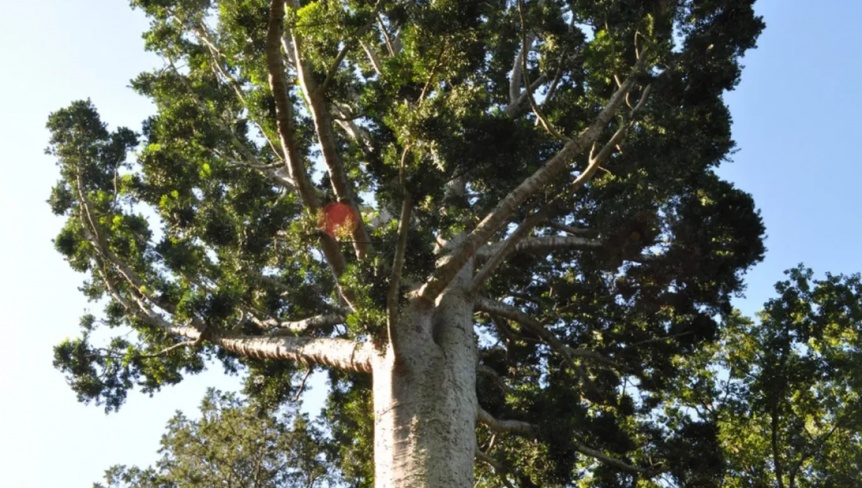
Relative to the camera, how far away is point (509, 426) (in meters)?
8.38

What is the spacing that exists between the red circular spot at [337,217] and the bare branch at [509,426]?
250 centimetres

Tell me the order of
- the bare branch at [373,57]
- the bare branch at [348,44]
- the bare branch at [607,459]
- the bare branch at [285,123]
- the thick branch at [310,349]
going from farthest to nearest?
the bare branch at [373,57], the bare branch at [607,459], the thick branch at [310,349], the bare branch at [348,44], the bare branch at [285,123]

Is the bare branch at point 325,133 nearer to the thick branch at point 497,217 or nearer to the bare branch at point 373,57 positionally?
the thick branch at point 497,217

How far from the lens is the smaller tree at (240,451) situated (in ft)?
48.2

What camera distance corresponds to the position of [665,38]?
871 cm

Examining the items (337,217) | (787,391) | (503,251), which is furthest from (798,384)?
(337,217)

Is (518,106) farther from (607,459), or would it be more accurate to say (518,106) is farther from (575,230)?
(607,459)

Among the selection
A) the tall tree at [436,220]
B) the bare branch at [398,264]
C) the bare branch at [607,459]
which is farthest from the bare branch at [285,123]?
the bare branch at [607,459]

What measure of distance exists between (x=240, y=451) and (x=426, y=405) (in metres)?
9.35

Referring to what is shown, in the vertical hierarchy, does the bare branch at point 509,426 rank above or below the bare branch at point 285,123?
below

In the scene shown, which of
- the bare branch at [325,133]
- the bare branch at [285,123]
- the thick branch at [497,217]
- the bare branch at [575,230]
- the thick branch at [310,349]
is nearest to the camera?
the bare branch at [285,123]

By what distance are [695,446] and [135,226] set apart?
859cm

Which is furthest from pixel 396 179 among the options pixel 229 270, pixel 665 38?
pixel 665 38

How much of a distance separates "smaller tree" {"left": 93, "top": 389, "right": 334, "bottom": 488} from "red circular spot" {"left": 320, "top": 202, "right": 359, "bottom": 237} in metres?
8.17
